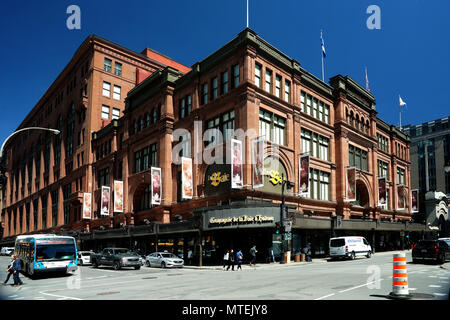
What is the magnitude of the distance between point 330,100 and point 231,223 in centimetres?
2447

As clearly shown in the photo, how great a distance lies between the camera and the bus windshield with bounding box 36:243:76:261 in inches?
1001

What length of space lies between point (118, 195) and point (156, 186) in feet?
35.3

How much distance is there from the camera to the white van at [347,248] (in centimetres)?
3631

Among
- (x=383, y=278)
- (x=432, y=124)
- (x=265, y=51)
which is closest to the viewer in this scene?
(x=383, y=278)

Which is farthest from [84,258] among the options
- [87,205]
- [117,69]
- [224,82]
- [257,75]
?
[117,69]

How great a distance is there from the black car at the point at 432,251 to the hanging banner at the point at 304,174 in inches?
528

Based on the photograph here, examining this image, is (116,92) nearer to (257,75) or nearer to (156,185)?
(156,185)

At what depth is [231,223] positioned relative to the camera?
1325 inches

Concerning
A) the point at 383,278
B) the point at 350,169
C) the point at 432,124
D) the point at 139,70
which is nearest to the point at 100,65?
the point at 139,70

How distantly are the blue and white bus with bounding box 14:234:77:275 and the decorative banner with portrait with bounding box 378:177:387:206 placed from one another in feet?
141

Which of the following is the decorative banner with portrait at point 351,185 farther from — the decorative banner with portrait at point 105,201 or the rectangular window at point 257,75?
the decorative banner with portrait at point 105,201

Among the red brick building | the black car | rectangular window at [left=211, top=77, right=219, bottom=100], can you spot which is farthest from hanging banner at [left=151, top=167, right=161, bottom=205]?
the black car

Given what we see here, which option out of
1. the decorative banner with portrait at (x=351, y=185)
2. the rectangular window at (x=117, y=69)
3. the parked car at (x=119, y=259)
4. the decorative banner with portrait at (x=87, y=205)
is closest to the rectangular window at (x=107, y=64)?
the rectangular window at (x=117, y=69)
